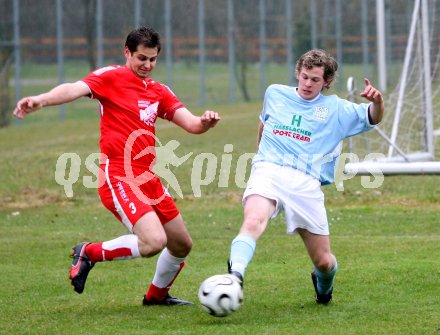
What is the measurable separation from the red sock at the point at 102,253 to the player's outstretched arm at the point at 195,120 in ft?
3.53

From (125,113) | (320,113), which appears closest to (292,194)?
(320,113)

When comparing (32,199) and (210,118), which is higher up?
(210,118)

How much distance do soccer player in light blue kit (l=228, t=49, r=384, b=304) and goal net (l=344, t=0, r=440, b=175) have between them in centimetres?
649

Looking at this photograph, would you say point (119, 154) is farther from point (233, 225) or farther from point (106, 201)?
point (233, 225)

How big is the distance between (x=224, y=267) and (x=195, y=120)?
7.58 ft

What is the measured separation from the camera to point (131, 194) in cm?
777

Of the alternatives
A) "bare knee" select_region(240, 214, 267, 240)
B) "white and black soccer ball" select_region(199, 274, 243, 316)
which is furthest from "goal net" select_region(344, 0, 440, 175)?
"white and black soccer ball" select_region(199, 274, 243, 316)

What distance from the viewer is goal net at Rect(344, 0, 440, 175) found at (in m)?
15.3

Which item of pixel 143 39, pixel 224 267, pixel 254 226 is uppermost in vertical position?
pixel 143 39

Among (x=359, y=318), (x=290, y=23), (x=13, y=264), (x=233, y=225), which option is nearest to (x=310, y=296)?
(x=359, y=318)

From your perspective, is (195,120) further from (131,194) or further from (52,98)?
(52,98)

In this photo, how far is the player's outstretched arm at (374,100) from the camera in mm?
7520

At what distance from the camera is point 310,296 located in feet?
27.5

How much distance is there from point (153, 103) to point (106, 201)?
86 centimetres
